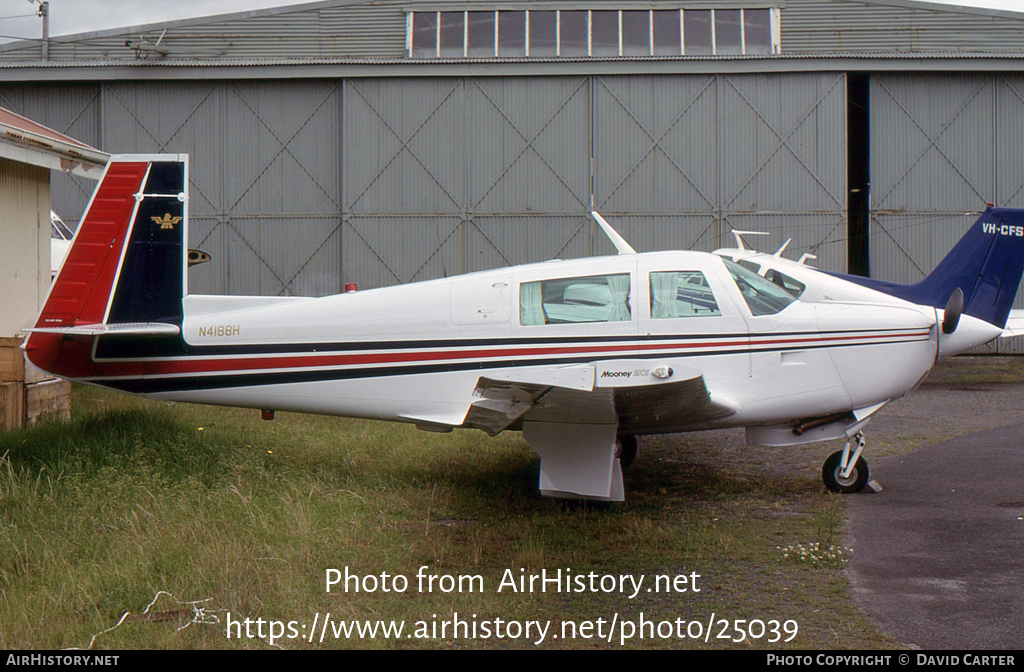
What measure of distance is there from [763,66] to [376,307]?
43.0 ft

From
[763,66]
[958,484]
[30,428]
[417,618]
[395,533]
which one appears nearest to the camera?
[417,618]

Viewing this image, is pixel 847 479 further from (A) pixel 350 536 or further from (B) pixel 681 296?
(A) pixel 350 536

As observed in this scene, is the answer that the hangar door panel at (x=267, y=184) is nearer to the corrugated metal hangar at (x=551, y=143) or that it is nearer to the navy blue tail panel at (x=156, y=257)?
the corrugated metal hangar at (x=551, y=143)

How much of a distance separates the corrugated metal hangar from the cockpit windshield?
34.4 feet

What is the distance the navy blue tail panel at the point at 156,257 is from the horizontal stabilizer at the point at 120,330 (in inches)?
3.5

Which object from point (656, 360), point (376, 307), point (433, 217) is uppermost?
point (433, 217)

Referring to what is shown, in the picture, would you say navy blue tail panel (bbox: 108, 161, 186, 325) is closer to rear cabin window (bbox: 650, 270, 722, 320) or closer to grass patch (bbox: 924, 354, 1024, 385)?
rear cabin window (bbox: 650, 270, 722, 320)

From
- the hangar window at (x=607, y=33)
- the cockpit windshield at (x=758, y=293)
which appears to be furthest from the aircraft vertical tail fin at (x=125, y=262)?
the hangar window at (x=607, y=33)

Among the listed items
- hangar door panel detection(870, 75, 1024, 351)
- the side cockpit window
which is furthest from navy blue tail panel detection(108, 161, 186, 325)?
hangar door panel detection(870, 75, 1024, 351)

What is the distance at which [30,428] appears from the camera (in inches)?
299

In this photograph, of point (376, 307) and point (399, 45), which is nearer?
point (376, 307)

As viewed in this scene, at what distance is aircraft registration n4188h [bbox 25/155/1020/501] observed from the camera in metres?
6.07

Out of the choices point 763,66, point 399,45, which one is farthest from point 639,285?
point 399,45
